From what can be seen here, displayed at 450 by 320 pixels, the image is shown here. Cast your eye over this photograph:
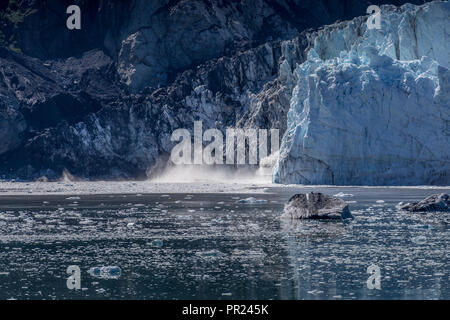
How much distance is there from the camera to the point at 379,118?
5150 cm

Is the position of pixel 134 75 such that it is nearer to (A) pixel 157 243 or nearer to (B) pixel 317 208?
(B) pixel 317 208

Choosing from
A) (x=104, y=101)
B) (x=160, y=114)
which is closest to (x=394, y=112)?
(x=160, y=114)

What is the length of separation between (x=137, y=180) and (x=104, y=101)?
12335mm

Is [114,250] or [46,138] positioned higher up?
[46,138]

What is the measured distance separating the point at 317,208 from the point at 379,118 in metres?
24.2

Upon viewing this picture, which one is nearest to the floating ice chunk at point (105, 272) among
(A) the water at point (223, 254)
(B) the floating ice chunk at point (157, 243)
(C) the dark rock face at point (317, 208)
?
(A) the water at point (223, 254)

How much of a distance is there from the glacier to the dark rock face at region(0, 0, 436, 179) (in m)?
13.0

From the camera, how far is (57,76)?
96.1 metres

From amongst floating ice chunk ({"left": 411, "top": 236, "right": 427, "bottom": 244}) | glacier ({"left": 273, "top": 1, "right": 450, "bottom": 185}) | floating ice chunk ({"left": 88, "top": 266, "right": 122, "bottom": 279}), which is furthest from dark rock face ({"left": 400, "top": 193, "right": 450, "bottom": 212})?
glacier ({"left": 273, "top": 1, "right": 450, "bottom": 185})

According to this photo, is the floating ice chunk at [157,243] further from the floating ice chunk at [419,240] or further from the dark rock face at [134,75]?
the dark rock face at [134,75]

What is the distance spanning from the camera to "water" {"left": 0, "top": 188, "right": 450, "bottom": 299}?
1570 cm

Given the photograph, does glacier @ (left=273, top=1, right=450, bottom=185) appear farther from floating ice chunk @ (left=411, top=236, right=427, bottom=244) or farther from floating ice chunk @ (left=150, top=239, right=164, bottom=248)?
floating ice chunk @ (left=150, top=239, right=164, bottom=248)

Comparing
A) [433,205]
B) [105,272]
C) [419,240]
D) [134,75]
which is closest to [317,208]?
[433,205]
